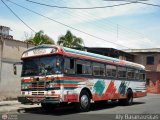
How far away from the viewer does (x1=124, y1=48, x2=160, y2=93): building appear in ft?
168

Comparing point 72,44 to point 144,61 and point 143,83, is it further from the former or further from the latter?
point 143,83

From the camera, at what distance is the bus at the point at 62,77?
15.1 metres

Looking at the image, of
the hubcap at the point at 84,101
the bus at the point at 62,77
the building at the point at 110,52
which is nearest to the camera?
the bus at the point at 62,77

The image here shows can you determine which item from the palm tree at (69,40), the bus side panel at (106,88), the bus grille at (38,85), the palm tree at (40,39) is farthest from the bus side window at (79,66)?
the palm tree at (69,40)

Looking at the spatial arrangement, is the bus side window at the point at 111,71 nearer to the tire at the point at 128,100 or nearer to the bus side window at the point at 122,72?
the bus side window at the point at 122,72

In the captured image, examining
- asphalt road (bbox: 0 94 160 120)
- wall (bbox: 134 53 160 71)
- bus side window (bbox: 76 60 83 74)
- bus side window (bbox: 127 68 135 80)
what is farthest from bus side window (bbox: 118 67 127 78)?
wall (bbox: 134 53 160 71)

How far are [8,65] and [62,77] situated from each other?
25.8ft

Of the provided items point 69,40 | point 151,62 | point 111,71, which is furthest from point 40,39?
point 111,71

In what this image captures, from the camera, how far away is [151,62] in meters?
52.8

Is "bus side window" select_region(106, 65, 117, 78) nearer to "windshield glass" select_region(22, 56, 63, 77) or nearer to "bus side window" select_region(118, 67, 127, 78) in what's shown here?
"bus side window" select_region(118, 67, 127, 78)

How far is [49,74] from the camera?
15188 mm

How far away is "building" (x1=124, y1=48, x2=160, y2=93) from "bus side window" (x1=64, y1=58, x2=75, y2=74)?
37085 mm

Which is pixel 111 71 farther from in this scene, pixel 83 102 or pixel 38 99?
pixel 38 99

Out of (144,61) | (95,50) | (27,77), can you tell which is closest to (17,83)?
(27,77)
